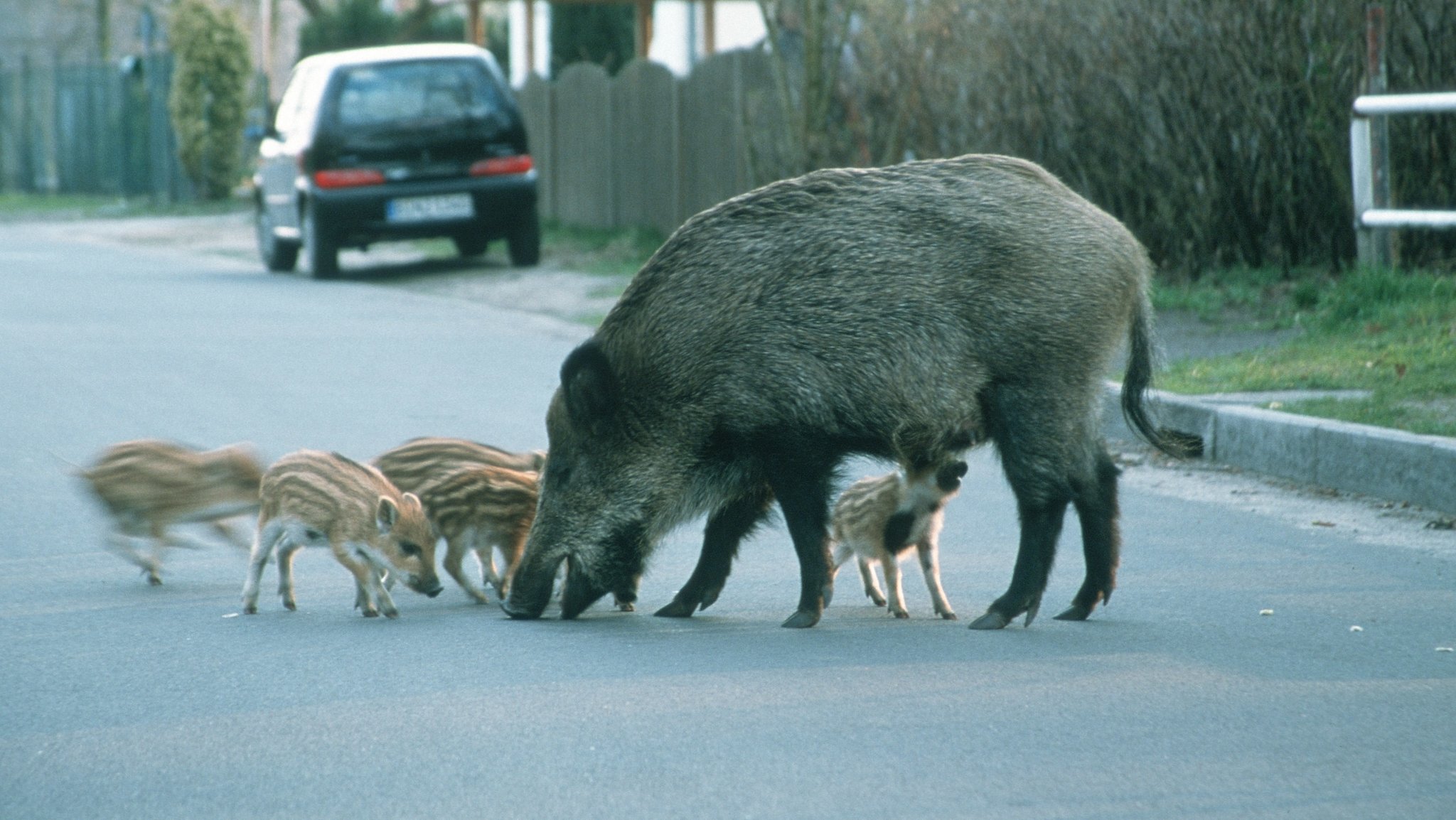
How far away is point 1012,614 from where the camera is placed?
5.47m

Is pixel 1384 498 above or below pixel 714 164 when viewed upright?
below

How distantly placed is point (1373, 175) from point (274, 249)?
11.7 meters

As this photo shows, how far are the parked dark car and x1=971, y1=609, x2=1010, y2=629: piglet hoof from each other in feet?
39.9

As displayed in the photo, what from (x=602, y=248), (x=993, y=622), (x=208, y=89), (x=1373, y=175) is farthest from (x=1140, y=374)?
(x=208, y=89)

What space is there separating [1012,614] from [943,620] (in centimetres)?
32

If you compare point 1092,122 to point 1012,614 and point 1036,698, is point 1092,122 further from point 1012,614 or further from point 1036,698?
point 1036,698

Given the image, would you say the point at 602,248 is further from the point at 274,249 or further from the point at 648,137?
the point at 274,249

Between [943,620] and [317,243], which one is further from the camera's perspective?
[317,243]

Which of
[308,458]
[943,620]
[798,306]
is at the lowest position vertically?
[943,620]

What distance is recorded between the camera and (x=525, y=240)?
703 inches

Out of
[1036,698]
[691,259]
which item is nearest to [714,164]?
[691,259]

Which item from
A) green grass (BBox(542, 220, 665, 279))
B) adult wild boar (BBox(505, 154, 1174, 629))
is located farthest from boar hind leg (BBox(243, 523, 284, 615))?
green grass (BBox(542, 220, 665, 279))

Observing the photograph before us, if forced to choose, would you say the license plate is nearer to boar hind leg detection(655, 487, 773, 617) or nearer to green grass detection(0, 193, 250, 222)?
boar hind leg detection(655, 487, 773, 617)

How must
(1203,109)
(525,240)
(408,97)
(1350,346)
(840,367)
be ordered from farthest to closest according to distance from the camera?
(525,240)
(408,97)
(1203,109)
(1350,346)
(840,367)
